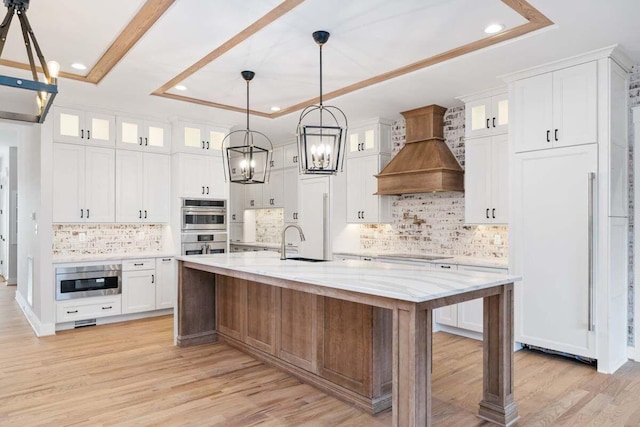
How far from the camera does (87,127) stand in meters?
5.61

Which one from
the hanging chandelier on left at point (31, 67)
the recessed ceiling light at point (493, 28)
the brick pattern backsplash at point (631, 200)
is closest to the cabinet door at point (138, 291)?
the hanging chandelier on left at point (31, 67)

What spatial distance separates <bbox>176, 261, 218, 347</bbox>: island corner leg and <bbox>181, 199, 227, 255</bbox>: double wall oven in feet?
5.03

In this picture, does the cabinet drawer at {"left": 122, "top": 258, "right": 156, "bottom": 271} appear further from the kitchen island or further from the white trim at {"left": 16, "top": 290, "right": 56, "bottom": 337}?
the kitchen island

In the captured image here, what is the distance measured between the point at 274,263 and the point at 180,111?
311 centimetres

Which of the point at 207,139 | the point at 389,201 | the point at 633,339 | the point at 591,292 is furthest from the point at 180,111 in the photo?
the point at 633,339

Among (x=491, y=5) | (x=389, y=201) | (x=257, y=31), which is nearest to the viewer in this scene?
(x=491, y=5)

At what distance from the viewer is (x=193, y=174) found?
6.31m

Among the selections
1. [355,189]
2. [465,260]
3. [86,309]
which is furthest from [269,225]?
[465,260]

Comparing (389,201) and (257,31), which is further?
(389,201)

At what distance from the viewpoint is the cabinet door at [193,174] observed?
→ 622 cm

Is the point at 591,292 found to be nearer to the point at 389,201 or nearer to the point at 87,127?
the point at 389,201

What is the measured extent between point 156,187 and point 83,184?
944mm

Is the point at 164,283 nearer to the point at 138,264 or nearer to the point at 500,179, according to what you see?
the point at 138,264

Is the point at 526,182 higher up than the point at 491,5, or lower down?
lower down
